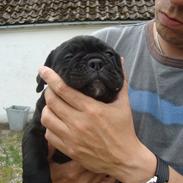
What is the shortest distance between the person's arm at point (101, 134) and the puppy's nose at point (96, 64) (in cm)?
14

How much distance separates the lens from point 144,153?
2.19 metres

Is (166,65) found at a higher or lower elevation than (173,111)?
higher

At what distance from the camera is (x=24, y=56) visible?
13477 millimetres

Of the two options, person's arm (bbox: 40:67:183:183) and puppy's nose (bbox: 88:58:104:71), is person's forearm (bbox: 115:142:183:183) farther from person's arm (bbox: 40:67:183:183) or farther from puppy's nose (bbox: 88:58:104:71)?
puppy's nose (bbox: 88:58:104:71)

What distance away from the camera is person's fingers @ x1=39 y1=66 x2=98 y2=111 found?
2.17m

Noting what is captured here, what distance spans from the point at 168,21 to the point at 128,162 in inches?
26.7

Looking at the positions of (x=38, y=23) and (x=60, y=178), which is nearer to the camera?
(x=60, y=178)

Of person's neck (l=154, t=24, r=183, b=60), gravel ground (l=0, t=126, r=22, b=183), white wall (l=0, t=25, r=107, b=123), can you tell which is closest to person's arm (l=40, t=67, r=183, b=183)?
person's neck (l=154, t=24, r=183, b=60)

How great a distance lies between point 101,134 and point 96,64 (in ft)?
1.07

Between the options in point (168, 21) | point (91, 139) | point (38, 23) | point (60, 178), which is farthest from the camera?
point (38, 23)

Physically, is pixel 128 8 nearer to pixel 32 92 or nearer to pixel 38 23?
pixel 38 23

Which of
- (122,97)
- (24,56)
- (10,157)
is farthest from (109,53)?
Answer: (24,56)

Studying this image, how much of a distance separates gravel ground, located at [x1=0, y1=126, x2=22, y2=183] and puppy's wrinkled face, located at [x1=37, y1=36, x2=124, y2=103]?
6.11 m

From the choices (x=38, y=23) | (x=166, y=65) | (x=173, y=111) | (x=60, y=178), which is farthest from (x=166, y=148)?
(x=38, y=23)
